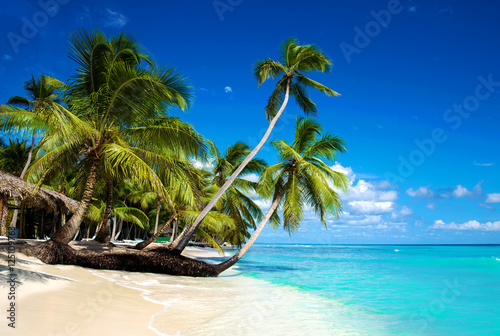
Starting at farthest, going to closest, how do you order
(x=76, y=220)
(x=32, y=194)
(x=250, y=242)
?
(x=250, y=242) → (x=32, y=194) → (x=76, y=220)

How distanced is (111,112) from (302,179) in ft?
25.6

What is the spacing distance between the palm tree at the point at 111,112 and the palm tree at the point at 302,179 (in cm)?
481

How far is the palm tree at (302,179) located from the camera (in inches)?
492

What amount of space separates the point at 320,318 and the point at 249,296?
2243 mm

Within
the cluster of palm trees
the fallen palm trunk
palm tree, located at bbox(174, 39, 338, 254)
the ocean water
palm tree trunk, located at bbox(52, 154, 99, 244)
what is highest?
palm tree, located at bbox(174, 39, 338, 254)

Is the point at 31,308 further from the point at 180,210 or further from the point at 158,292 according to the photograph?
the point at 180,210

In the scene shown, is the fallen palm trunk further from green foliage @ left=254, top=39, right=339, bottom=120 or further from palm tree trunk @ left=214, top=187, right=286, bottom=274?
green foliage @ left=254, top=39, right=339, bottom=120

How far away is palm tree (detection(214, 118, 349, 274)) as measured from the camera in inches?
492

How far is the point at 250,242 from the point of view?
12508mm

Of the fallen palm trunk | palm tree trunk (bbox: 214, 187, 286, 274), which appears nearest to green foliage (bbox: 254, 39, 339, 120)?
palm tree trunk (bbox: 214, 187, 286, 274)

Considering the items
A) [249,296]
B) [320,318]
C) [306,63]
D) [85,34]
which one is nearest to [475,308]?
[320,318]

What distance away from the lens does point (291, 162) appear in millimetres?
13305

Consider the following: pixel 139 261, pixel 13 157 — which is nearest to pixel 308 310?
pixel 139 261

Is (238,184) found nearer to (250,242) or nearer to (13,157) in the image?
(250,242)
